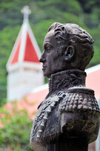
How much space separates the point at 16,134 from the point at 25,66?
17.0 ft

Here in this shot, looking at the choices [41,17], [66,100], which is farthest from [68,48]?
[41,17]

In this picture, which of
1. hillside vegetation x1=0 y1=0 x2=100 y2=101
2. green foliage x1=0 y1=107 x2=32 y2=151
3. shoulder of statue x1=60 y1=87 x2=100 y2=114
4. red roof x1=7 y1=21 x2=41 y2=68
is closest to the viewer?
shoulder of statue x1=60 y1=87 x2=100 y2=114

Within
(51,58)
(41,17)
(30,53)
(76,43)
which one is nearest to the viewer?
(76,43)

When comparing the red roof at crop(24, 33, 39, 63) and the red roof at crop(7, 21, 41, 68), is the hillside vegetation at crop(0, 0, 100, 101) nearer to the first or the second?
the red roof at crop(7, 21, 41, 68)

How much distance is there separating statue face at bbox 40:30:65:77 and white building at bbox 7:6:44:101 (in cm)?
1263

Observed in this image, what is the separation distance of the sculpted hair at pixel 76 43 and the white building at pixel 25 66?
12760mm

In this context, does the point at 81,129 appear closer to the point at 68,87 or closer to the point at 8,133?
the point at 68,87

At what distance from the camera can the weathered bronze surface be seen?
270cm

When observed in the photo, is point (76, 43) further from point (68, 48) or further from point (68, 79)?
point (68, 79)

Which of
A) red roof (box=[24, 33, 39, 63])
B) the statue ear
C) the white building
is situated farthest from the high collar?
red roof (box=[24, 33, 39, 63])

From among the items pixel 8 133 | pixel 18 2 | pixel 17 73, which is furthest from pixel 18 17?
pixel 8 133

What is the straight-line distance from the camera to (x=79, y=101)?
2.69 m

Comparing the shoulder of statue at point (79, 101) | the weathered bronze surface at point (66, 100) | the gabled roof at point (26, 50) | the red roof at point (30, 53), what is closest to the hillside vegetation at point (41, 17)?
the gabled roof at point (26, 50)

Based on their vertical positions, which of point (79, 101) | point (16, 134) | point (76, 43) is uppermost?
point (76, 43)
